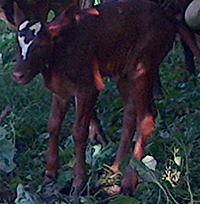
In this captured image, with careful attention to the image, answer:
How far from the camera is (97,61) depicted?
2438mm

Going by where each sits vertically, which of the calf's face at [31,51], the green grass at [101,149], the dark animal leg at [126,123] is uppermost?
the calf's face at [31,51]

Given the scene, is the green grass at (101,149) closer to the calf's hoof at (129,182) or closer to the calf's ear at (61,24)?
the calf's hoof at (129,182)

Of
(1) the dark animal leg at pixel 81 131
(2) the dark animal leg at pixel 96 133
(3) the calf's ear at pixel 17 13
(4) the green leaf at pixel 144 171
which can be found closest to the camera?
(4) the green leaf at pixel 144 171

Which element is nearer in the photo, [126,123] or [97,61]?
[97,61]

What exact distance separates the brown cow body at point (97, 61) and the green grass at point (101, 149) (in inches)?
4.1

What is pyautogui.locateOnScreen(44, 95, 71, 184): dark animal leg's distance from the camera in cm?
256

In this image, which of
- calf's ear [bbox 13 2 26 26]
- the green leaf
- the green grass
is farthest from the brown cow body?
calf's ear [bbox 13 2 26 26]

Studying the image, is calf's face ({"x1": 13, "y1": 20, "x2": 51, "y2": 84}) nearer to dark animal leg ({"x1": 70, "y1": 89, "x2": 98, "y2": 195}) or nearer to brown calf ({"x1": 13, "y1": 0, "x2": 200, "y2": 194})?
brown calf ({"x1": 13, "y1": 0, "x2": 200, "y2": 194})

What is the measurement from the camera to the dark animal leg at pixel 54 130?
2559mm

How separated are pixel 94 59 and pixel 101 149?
0.60 m

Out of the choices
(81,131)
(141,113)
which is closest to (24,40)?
(81,131)

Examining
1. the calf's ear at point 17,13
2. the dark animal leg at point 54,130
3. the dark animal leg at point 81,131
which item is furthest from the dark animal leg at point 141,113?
the calf's ear at point 17,13

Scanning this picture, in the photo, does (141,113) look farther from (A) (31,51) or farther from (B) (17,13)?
(B) (17,13)

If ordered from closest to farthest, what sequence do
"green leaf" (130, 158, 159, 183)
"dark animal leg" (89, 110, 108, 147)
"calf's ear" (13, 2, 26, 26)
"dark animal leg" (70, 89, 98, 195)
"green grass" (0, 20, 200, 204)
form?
"green leaf" (130, 158, 159, 183), "dark animal leg" (70, 89, 98, 195), "green grass" (0, 20, 200, 204), "dark animal leg" (89, 110, 108, 147), "calf's ear" (13, 2, 26, 26)
